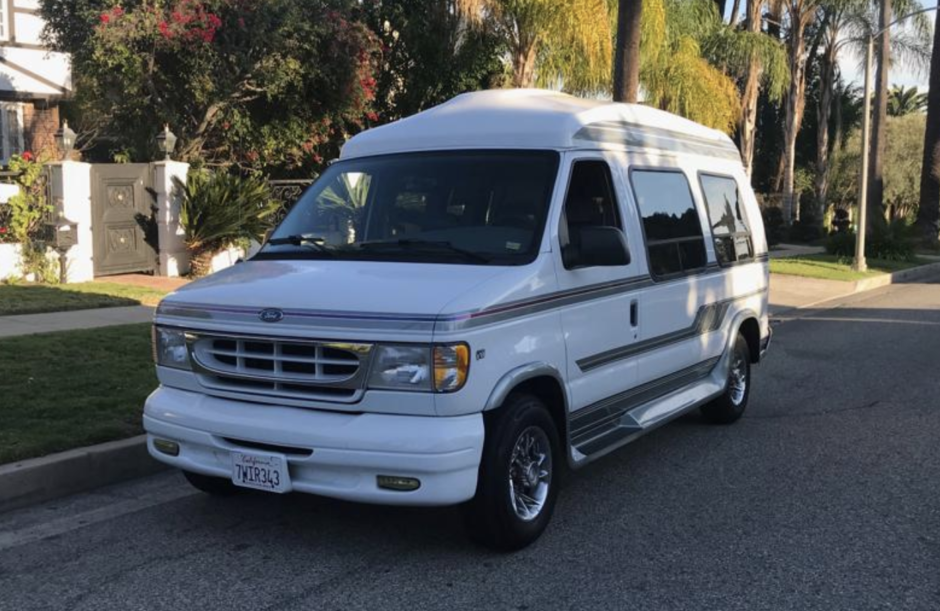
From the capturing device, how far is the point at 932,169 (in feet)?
96.3

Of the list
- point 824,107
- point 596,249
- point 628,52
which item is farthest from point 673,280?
point 824,107

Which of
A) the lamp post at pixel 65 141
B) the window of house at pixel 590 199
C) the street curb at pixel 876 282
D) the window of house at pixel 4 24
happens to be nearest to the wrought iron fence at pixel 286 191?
the lamp post at pixel 65 141

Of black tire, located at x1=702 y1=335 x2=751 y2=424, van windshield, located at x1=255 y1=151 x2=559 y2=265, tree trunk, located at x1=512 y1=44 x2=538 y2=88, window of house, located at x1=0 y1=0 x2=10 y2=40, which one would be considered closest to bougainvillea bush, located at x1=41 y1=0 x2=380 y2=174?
tree trunk, located at x1=512 y1=44 x2=538 y2=88

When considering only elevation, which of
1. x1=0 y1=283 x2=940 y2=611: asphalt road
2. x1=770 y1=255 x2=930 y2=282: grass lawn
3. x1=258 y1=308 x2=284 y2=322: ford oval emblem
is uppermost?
x1=258 y1=308 x2=284 y2=322: ford oval emblem

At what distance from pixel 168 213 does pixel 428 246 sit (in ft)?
34.1

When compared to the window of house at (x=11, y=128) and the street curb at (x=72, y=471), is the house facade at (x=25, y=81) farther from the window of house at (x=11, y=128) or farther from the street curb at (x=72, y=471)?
the street curb at (x=72, y=471)

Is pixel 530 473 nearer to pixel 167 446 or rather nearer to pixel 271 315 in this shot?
pixel 271 315

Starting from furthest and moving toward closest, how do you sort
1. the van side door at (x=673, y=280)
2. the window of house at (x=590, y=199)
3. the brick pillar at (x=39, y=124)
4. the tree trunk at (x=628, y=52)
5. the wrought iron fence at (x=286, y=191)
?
the brick pillar at (x=39, y=124), the wrought iron fence at (x=286, y=191), the tree trunk at (x=628, y=52), the van side door at (x=673, y=280), the window of house at (x=590, y=199)

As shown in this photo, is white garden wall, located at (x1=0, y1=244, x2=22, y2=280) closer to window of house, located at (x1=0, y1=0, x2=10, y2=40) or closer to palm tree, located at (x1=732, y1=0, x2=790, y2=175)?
window of house, located at (x1=0, y1=0, x2=10, y2=40)

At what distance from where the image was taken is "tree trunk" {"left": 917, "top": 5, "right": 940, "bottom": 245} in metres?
28.5

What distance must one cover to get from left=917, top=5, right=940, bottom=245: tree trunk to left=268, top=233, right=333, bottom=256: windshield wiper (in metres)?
28.2

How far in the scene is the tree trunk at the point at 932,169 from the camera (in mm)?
28547

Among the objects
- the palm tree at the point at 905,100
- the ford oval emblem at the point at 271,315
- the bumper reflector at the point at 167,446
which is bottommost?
the bumper reflector at the point at 167,446

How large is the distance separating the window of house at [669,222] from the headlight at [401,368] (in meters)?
2.25
